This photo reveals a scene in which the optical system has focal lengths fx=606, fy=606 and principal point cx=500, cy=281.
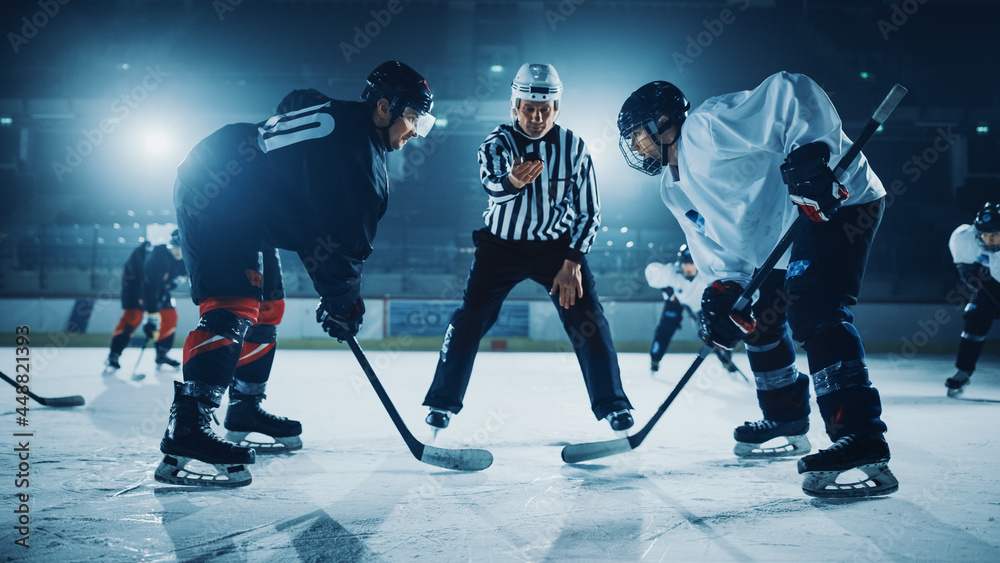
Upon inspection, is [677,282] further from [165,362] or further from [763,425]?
[165,362]

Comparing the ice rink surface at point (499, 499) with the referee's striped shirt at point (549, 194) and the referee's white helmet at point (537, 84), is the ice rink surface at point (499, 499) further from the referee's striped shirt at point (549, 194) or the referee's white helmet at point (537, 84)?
the referee's white helmet at point (537, 84)

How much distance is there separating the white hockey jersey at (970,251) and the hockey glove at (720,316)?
3.64 m

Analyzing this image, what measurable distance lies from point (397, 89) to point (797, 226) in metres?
1.27

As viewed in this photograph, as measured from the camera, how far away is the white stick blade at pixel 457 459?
1856 mm

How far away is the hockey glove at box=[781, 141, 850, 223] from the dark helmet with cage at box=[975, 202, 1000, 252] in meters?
3.69

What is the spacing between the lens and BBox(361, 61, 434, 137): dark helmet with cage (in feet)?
6.13

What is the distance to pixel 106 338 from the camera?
8.20 meters

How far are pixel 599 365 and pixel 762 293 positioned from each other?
0.59m

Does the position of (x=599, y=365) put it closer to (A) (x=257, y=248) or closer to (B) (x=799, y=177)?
(B) (x=799, y=177)

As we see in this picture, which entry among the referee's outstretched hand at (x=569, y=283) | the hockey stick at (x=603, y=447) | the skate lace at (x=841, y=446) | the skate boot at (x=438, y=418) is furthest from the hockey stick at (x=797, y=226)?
the skate boot at (x=438, y=418)

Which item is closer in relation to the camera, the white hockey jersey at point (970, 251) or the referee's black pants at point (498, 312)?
the referee's black pants at point (498, 312)

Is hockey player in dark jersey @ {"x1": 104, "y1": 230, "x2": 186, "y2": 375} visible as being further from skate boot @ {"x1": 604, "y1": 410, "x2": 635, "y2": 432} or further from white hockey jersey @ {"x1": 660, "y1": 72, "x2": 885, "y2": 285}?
white hockey jersey @ {"x1": 660, "y1": 72, "x2": 885, "y2": 285}

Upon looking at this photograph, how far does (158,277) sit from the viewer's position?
579 centimetres

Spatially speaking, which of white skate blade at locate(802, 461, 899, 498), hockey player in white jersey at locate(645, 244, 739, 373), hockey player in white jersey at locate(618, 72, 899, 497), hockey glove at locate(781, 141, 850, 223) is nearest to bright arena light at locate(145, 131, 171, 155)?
hockey player in white jersey at locate(645, 244, 739, 373)
